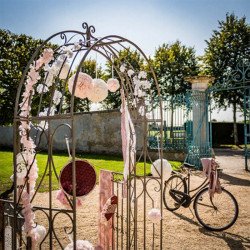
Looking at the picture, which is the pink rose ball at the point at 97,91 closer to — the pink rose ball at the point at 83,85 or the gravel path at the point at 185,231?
the pink rose ball at the point at 83,85

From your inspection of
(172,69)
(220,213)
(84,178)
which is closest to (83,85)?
(84,178)

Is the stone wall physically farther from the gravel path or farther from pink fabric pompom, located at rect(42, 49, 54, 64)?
pink fabric pompom, located at rect(42, 49, 54, 64)

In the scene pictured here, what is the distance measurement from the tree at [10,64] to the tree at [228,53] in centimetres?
1338

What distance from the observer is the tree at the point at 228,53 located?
2020 cm

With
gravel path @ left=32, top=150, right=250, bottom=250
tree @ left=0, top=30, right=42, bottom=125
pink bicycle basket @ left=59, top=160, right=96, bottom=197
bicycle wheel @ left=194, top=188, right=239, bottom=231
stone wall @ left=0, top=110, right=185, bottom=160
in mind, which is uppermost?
tree @ left=0, top=30, right=42, bottom=125

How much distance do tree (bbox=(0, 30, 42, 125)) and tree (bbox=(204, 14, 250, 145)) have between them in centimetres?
1338

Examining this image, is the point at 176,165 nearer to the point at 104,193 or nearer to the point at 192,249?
the point at 192,249

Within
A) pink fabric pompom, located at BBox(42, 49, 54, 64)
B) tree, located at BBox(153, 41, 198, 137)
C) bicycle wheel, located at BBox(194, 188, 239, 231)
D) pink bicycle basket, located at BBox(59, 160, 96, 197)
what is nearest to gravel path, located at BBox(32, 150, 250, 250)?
bicycle wheel, located at BBox(194, 188, 239, 231)

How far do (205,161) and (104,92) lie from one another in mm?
2746

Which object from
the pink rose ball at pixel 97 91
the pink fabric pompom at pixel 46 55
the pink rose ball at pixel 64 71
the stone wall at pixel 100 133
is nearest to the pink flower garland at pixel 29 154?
the pink fabric pompom at pixel 46 55

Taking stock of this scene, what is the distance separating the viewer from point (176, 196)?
5520mm

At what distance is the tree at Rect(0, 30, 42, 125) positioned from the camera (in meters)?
21.2

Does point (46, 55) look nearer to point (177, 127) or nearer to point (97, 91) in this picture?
point (97, 91)

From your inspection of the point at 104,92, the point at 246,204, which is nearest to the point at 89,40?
the point at 104,92
